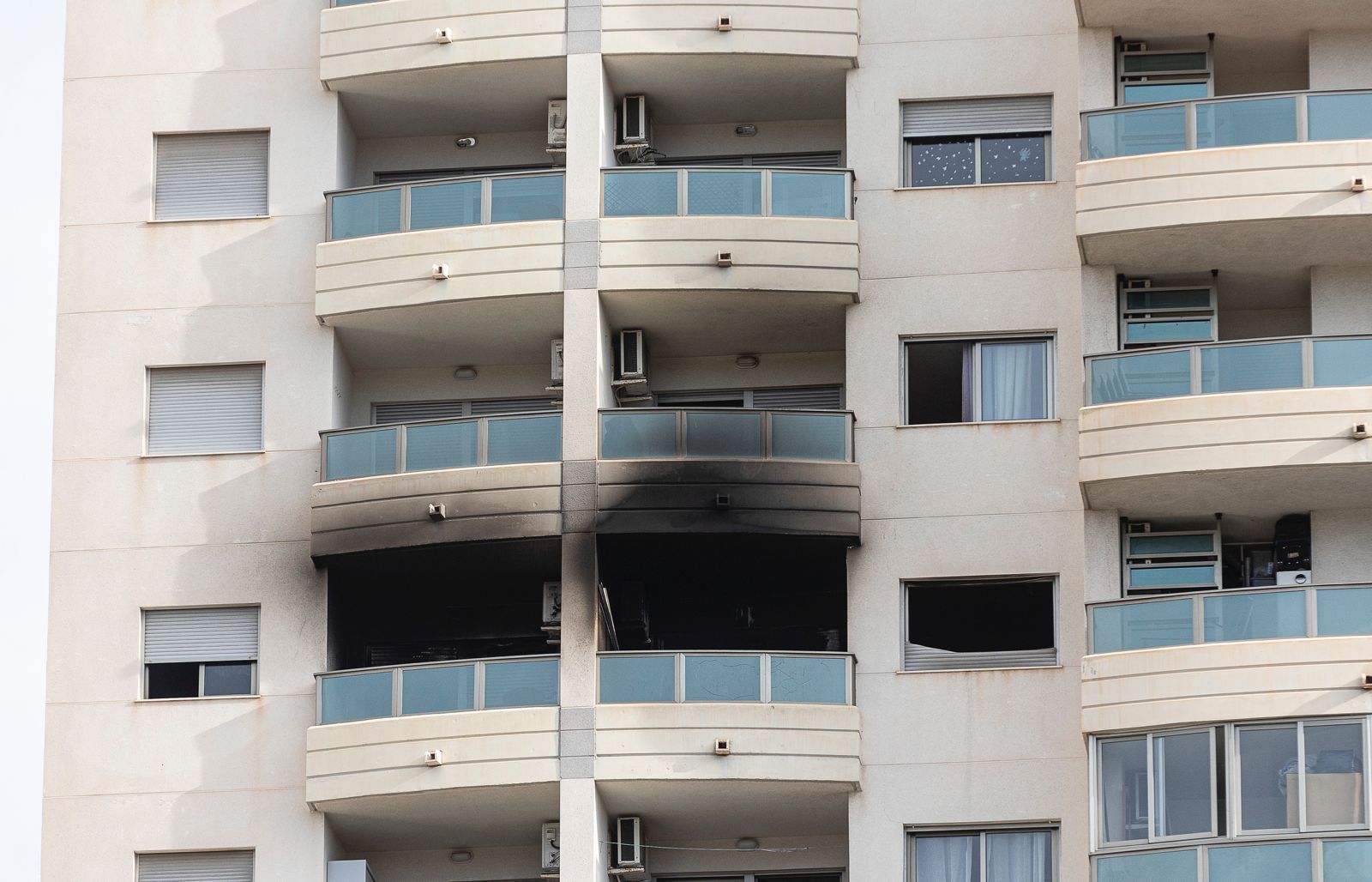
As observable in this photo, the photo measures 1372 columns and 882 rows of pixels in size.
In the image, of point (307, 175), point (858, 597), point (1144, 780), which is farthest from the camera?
point (307, 175)

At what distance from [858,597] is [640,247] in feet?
17.8

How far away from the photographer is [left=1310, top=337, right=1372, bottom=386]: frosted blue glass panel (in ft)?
115

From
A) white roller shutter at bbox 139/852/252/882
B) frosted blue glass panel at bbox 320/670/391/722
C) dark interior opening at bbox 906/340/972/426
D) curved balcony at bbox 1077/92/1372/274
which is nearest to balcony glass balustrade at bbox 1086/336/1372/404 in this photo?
curved balcony at bbox 1077/92/1372/274

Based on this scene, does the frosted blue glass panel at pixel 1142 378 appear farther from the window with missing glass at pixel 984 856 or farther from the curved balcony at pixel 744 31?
the curved balcony at pixel 744 31

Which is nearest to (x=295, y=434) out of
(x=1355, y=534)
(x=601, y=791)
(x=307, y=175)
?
(x=307, y=175)

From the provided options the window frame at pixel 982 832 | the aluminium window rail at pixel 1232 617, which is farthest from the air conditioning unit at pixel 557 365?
the aluminium window rail at pixel 1232 617

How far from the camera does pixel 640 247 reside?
123 feet

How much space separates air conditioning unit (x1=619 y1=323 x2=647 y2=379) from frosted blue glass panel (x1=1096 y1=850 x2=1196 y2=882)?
910 cm

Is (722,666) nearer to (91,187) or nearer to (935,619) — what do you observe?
(935,619)

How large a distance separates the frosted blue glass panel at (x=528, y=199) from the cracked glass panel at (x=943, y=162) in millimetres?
4808

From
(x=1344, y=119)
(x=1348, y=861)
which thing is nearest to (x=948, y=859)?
(x=1348, y=861)

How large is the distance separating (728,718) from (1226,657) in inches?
241

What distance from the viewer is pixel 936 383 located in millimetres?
37375

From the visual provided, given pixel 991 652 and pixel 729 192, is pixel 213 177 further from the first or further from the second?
pixel 991 652
